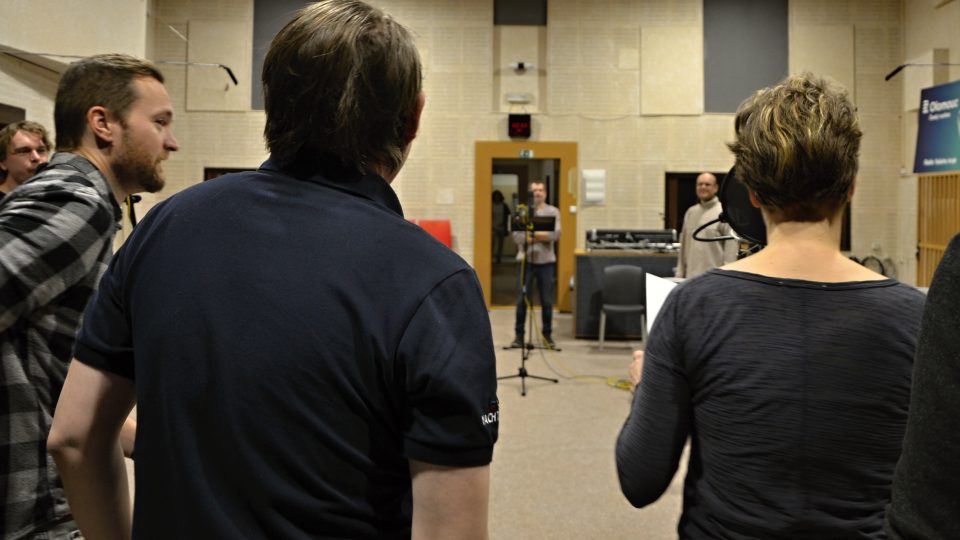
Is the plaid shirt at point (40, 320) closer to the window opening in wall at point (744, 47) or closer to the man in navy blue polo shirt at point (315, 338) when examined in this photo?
the man in navy blue polo shirt at point (315, 338)

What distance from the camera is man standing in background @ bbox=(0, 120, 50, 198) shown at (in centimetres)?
319

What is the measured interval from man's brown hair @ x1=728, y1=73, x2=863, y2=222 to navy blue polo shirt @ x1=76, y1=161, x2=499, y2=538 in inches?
24.1

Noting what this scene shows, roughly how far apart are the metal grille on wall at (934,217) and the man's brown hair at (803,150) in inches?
317

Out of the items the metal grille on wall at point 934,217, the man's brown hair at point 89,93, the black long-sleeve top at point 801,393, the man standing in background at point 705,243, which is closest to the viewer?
the black long-sleeve top at point 801,393

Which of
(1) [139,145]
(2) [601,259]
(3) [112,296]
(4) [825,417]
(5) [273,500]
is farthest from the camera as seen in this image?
(2) [601,259]

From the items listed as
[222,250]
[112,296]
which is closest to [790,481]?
[222,250]

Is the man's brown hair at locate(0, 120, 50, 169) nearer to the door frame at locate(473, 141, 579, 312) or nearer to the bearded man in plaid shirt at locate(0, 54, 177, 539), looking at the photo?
the bearded man in plaid shirt at locate(0, 54, 177, 539)

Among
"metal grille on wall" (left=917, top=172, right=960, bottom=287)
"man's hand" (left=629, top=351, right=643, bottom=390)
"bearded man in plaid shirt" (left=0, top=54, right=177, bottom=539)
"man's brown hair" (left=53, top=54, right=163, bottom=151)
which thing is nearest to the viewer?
"bearded man in plaid shirt" (left=0, top=54, right=177, bottom=539)

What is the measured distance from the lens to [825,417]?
1.02 meters

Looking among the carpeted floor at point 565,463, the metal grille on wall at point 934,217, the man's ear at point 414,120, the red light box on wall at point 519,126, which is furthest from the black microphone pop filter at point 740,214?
the red light box on wall at point 519,126

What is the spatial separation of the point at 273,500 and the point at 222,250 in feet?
0.94

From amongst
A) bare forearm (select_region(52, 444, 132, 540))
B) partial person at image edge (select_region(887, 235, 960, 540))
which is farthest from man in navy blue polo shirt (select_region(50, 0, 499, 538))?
partial person at image edge (select_region(887, 235, 960, 540))

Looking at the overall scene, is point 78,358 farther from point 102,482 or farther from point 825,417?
point 825,417

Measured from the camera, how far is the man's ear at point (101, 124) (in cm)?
142
